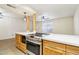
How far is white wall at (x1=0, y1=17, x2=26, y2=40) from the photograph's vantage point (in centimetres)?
134

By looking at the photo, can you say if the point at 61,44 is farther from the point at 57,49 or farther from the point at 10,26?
the point at 10,26

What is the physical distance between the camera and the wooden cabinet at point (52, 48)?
1.40 meters

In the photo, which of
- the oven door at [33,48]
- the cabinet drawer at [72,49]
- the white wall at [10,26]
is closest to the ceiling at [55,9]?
the white wall at [10,26]

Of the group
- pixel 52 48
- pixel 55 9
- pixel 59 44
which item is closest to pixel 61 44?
pixel 59 44

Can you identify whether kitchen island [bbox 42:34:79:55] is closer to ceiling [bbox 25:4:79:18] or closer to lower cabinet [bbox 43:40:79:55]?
lower cabinet [bbox 43:40:79:55]

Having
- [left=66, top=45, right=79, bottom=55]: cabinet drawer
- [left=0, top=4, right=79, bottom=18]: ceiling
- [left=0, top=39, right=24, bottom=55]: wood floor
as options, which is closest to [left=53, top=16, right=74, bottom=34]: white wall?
[left=0, top=4, right=79, bottom=18]: ceiling

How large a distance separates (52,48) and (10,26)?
0.69 metres

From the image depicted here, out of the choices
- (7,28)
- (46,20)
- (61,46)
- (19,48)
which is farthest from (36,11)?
(19,48)

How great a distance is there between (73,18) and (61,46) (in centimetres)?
42

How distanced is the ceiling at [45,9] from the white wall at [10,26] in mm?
93

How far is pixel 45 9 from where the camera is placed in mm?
1333

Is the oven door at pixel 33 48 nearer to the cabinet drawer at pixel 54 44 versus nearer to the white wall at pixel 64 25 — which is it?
the cabinet drawer at pixel 54 44

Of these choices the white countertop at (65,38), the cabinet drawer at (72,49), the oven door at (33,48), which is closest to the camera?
the cabinet drawer at (72,49)
